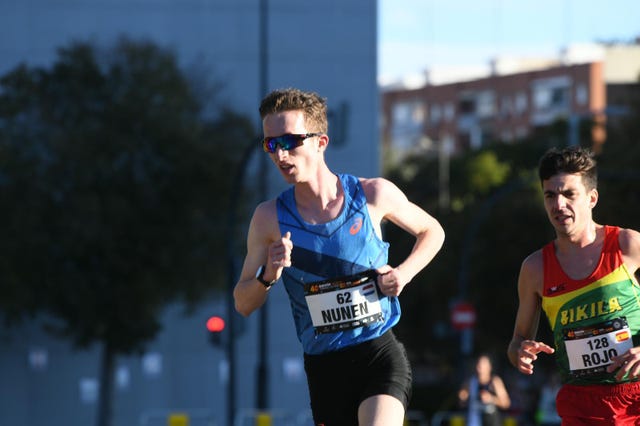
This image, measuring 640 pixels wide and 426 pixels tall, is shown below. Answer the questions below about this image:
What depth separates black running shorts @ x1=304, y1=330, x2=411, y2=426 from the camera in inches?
273

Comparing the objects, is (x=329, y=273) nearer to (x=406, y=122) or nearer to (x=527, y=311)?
(x=527, y=311)

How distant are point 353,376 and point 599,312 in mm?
1194

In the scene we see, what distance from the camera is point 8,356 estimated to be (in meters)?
43.1

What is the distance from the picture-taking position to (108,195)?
118ft

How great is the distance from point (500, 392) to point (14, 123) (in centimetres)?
2057

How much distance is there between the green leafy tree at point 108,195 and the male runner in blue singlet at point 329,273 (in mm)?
28177

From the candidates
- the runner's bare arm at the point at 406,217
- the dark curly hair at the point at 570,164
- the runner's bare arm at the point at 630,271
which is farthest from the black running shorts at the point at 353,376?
the dark curly hair at the point at 570,164

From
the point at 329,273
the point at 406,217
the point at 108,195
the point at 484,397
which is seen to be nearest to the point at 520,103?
the point at 108,195

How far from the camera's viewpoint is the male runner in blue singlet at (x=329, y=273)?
6.94 meters

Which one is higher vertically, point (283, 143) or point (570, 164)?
point (283, 143)

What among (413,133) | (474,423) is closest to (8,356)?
(474,423)

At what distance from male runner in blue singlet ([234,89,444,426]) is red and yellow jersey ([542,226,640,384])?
28.6 inches

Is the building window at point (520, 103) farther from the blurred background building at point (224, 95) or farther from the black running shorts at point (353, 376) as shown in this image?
the black running shorts at point (353, 376)

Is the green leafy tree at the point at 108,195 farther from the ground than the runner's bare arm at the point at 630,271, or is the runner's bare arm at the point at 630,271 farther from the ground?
the green leafy tree at the point at 108,195
